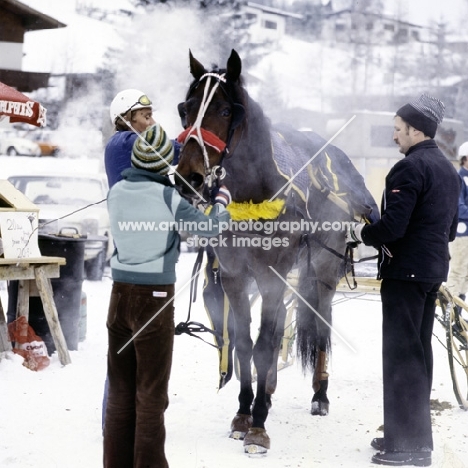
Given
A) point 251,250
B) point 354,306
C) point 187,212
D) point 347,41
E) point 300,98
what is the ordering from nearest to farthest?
point 187,212 → point 251,250 → point 354,306 → point 300,98 → point 347,41

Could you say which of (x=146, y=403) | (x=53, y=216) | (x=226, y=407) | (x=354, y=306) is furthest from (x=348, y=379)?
(x=53, y=216)

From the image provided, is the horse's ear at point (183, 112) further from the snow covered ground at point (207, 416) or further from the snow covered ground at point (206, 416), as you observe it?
the snow covered ground at point (206, 416)

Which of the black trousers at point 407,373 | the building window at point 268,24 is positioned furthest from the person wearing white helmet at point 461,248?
the building window at point 268,24

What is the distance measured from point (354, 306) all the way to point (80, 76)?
16670 millimetres

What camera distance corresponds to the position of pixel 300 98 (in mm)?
14312

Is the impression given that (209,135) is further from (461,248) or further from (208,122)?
(461,248)

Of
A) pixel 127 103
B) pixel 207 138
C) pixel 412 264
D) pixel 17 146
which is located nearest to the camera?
pixel 207 138

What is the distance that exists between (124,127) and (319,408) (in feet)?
8.34

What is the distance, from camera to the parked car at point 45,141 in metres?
30.9

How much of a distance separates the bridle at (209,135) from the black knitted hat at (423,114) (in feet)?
3.23

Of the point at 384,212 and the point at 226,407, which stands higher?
the point at 384,212

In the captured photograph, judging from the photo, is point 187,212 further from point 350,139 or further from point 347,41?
point 347,41

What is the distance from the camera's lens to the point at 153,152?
3.27 metres

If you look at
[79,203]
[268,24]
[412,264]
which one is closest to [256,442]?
[412,264]
